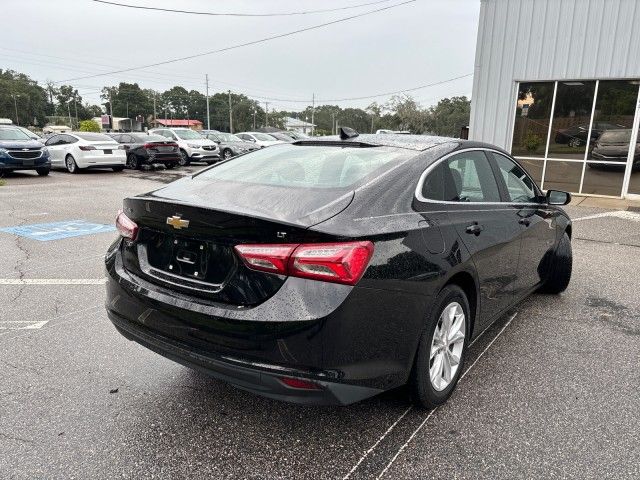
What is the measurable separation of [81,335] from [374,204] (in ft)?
8.64

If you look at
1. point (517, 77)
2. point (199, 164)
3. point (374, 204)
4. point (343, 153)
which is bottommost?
point (199, 164)

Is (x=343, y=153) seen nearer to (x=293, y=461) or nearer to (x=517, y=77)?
(x=293, y=461)

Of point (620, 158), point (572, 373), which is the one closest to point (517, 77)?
point (620, 158)

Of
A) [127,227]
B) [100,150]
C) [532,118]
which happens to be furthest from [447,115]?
[127,227]

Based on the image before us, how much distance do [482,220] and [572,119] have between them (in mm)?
11211

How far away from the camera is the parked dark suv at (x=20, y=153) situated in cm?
1452

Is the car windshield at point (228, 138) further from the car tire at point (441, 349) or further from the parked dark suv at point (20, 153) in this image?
the car tire at point (441, 349)

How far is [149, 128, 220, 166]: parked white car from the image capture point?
67.9ft

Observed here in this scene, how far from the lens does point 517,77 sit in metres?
13.0

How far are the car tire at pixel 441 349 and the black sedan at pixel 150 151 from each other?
1714 cm

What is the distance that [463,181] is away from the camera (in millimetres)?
3227

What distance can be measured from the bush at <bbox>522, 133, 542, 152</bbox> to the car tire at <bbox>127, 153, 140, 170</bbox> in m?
13.6

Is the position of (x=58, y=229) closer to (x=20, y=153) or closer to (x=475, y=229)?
(x=475, y=229)

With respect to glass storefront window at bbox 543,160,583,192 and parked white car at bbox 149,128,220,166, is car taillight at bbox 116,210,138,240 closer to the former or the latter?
glass storefront window at bbox 543,160,583,192
